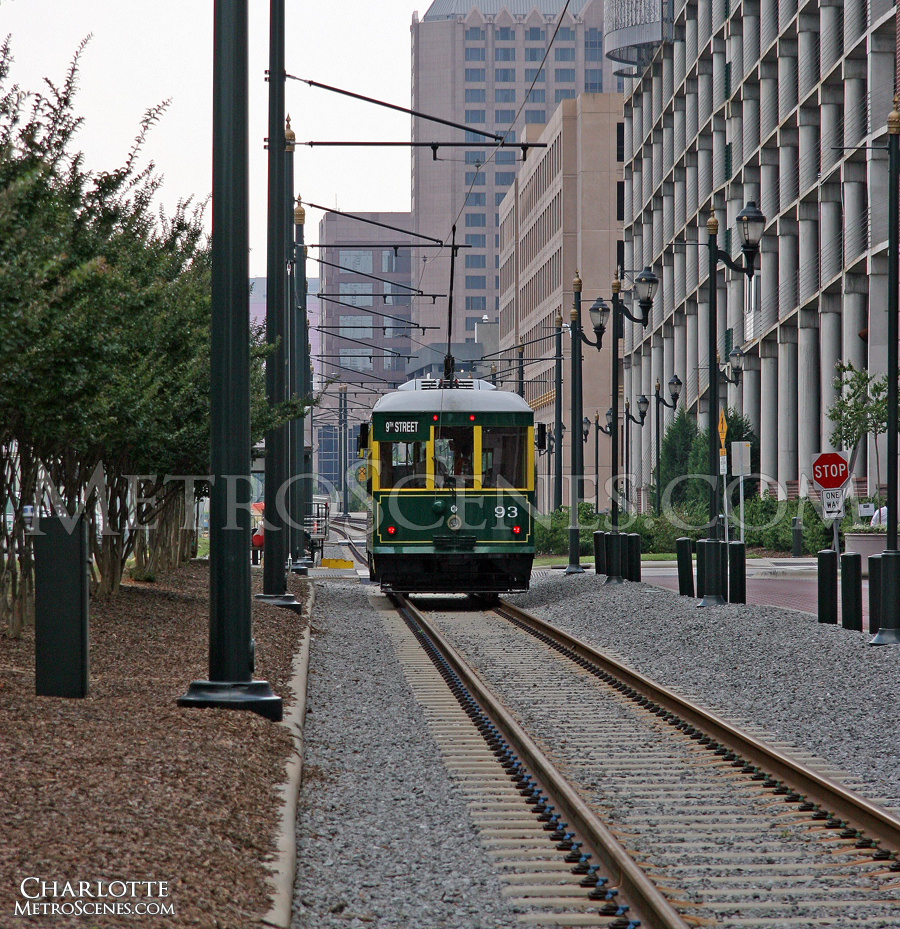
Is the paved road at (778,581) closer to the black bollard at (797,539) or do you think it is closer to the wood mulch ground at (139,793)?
the black bollard at (797,539)

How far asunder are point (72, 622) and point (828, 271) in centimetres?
3929

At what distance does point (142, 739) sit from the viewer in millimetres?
8219

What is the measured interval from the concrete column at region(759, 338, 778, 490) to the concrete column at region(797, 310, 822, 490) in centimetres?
329

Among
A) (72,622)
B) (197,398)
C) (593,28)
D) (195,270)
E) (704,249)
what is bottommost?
(72,622)

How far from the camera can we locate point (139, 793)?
6770 millimetres

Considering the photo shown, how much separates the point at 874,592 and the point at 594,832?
9174 mm

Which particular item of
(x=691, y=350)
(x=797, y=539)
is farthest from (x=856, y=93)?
(x=691, y=350)

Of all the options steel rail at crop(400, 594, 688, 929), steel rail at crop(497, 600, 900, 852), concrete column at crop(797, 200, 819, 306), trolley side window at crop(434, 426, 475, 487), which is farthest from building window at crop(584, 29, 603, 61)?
steel rail at crop(400, 594, 688, 929)

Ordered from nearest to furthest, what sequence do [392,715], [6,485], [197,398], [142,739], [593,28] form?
[142,739]
[392,715]
[6,485]
[197,398]
[593,28]

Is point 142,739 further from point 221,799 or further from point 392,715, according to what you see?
point 392,715

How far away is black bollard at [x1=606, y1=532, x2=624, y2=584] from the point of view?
84.0ft

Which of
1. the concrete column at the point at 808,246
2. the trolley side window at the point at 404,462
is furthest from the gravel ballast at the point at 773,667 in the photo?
the concrete column at the point at 808,246

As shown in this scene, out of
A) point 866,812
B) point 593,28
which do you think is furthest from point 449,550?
point 593,28

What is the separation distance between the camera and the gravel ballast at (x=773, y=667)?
1043 cm
